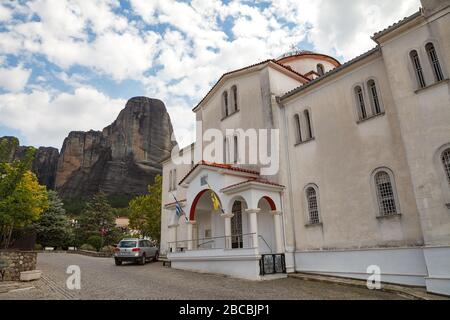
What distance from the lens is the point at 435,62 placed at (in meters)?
11.0

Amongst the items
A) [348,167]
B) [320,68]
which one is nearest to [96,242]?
[320,68]

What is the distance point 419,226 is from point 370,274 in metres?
2.67

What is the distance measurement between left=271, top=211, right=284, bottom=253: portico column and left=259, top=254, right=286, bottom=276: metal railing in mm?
413

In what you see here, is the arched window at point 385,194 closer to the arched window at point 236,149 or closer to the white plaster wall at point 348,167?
the white plaster wall at point 348,167

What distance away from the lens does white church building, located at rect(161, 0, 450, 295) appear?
10.6 meters

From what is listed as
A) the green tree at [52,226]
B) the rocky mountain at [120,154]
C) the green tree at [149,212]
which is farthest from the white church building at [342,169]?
the rocky mountain at [120,154]

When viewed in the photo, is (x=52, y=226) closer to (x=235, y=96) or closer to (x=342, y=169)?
(x=235, y=96)

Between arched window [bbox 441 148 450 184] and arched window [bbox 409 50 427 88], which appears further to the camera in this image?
arched window [bbox 409 50 427 88]

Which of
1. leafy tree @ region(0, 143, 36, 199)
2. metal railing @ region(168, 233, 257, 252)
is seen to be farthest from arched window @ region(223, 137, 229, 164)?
leafy tree @ region(0, 143, 36, 199)

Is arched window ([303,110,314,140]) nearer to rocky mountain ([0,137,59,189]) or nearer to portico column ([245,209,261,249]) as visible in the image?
portico column ([245,209,261,249])

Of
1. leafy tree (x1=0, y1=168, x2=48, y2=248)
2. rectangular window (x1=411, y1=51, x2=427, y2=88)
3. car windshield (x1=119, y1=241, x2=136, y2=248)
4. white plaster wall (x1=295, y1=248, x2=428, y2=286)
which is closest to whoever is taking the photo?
white plaster wall (x1=295, y1=248, x2=428, y2=286)

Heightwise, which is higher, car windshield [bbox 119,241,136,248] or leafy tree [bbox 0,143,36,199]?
leafy tree [bbox 0,143,36,199]

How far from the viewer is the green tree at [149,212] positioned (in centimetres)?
3203
